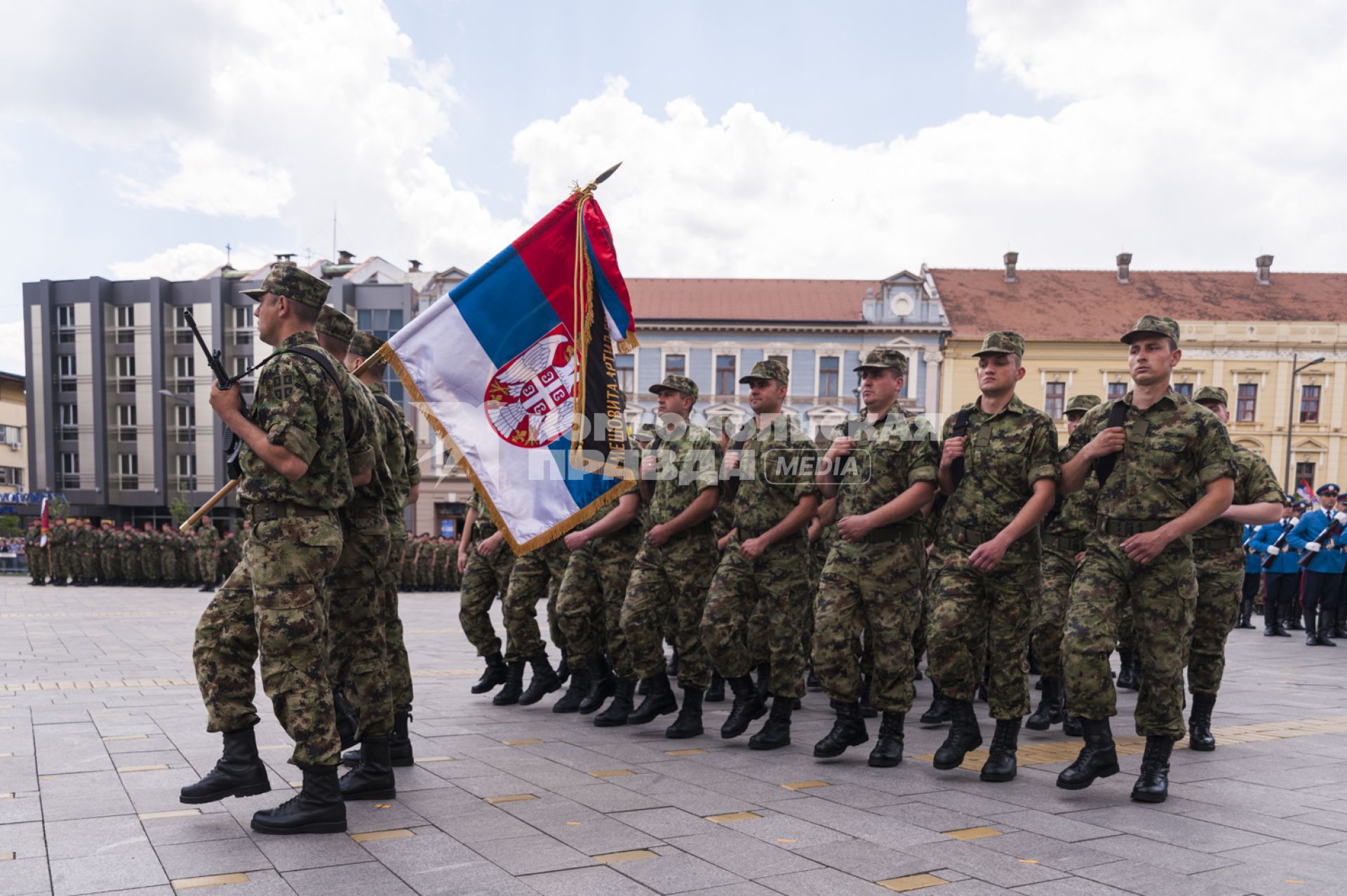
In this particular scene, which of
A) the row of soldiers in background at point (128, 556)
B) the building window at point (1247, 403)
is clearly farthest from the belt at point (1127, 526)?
the building window at point (1247, 403)

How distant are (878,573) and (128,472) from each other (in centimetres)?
5796

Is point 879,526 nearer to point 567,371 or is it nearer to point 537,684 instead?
point 567,371

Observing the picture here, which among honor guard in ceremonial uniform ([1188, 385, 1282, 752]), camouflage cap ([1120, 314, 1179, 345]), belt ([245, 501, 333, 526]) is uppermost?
camouflage cap ([1120, 314, 1179, 345])

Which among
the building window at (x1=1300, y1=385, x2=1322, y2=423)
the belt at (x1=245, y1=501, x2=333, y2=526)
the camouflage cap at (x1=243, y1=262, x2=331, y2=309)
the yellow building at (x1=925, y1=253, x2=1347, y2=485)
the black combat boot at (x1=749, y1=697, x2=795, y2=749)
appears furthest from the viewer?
the building window at (x1=1300, y1=385, x2=1322, y2=423)

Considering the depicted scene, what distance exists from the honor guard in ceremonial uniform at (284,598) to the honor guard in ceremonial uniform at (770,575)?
8.03 ft

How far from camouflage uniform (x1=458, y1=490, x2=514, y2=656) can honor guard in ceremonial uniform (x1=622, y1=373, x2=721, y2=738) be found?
4.03 feet

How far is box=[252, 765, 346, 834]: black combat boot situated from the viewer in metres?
3.88

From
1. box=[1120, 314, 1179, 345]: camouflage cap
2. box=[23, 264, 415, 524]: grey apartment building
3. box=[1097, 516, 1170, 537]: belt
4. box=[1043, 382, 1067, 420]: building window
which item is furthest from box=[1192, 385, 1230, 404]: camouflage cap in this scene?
box=[23, 264, 415, 524]: grey apartment building

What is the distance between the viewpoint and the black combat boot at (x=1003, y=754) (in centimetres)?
498

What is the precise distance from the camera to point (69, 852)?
3.55m

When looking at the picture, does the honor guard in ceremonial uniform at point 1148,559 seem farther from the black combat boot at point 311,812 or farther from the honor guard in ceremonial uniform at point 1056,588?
the black combat boot at point 311,812

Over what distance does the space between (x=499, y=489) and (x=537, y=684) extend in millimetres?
1868

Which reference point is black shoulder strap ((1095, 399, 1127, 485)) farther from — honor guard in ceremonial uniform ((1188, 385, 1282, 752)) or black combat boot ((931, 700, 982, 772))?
black combat boot ((931, 700, 982, 772))

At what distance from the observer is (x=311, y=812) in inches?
154
